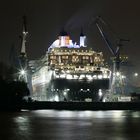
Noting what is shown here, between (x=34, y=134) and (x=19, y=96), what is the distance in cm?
5069

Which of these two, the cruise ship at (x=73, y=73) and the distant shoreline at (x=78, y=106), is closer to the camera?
the distant shoreline at (x=78, y=106)

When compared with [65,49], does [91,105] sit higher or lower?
lower

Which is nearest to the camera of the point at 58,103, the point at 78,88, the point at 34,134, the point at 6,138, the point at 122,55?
the point at 6,138

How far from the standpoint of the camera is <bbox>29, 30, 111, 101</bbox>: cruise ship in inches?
4582

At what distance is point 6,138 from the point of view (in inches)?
1534

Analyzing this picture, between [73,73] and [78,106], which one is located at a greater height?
[73,73]

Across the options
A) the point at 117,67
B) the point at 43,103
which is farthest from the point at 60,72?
the point at 117,67

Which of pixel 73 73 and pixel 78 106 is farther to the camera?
pixel 73 73

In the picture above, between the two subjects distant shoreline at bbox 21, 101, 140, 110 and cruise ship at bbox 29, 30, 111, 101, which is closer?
distant shoreline at bbox 21, 101, 140, 110

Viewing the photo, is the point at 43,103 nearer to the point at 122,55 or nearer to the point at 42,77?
the point at 42,77

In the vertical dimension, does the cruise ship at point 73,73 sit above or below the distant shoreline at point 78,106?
above

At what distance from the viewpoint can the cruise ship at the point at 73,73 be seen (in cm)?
11638

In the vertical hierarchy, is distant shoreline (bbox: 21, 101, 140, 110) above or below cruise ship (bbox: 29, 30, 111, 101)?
below

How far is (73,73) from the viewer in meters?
118
